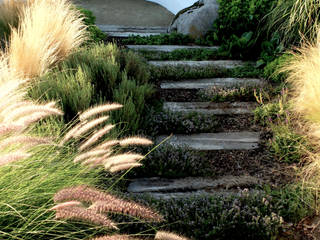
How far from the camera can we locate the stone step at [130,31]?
872 centimetres

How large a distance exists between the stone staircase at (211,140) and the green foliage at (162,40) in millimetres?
1388

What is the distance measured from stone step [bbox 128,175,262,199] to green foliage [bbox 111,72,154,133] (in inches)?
27.2

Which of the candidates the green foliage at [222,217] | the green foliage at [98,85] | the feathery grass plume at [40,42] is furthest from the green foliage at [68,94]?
the green foliage at [222,217]

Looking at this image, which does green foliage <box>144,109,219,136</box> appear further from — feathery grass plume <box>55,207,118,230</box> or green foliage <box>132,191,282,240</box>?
feathery grass plume <box>55,207,118,230</box>

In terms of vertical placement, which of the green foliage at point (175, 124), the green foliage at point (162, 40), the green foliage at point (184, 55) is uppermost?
the green foliage at point (162, 40)

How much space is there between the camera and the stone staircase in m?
3.52

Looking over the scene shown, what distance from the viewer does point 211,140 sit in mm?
4422

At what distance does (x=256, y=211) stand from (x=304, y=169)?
40.5 inches

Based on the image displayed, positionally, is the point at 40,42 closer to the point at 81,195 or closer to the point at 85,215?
the point at 81,195

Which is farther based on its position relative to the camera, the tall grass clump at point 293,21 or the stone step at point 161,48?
the stone step at point 161,48

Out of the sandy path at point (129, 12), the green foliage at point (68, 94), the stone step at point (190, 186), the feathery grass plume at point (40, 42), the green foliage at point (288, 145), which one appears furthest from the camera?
the sandy path at point (129, 12)

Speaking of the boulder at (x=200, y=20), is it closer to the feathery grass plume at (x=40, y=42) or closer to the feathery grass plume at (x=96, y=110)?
the feathery grass plume at (x=40, y=42)

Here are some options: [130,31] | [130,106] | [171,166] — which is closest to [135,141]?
[171,166]

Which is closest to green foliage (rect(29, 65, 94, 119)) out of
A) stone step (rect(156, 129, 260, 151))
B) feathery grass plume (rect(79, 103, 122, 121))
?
stone step (rect(156, 129, 260, 151))
